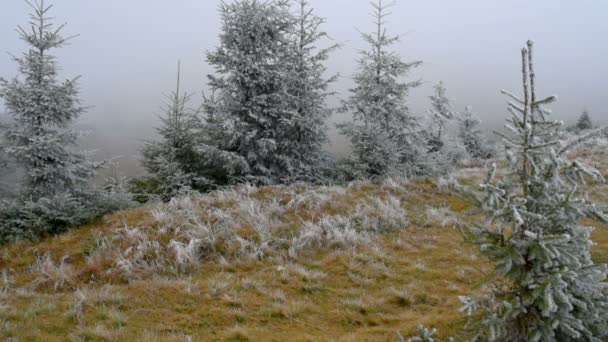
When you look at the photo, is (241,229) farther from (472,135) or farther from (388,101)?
(472,135)

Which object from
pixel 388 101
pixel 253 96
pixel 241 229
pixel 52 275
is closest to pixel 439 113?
pixel 388 101

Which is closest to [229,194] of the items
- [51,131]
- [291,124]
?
[291,124]

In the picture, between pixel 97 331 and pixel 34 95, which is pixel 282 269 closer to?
pixel 97 331

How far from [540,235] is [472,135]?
32.3 meters

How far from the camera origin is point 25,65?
11234mm

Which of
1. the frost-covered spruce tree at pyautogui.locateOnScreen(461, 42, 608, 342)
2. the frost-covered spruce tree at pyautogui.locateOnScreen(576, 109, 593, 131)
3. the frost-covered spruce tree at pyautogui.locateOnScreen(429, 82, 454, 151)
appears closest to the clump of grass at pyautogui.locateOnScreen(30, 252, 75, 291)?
the frost-covered spruce tree at pyautogui.locateOnScreen(461, 42, 608, 342)

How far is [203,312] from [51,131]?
9.01 metres

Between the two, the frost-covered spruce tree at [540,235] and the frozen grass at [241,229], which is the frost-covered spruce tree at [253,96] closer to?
the frozen grass at [241,229]

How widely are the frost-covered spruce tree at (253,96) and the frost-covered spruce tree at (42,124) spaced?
4.26 m

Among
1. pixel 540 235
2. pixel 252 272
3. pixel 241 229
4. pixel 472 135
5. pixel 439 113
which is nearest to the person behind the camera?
pixel 540 235

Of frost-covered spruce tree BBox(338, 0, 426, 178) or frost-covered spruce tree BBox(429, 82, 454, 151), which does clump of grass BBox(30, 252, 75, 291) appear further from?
frost-covered spruce tree BBox(429, 82, 454, 151)

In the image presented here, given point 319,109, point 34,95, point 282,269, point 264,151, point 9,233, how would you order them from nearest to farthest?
point 282,269 → point 9,233 → point 34,95 → point 264,151 → point 319,109

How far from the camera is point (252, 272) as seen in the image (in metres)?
7.26

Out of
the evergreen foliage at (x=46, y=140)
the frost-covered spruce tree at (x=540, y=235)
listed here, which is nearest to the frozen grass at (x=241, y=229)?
the evergreen foliage at (x=46, y=140)
